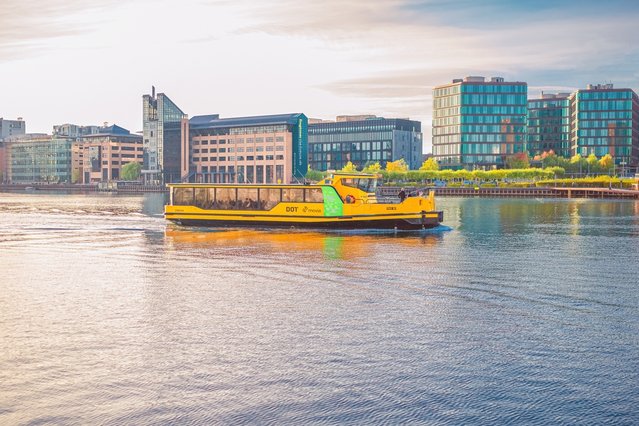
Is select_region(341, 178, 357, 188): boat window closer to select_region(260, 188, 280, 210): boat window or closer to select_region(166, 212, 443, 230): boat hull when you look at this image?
select_region(166, 212, 443, 230): boat hull

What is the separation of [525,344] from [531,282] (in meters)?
11.3

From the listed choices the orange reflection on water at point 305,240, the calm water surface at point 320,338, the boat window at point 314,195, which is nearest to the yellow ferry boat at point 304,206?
the boat window at point 314,195

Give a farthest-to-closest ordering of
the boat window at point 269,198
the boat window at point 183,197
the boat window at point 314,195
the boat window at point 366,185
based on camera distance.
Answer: the boat window at point 183,197 → the boat window at point 269,198 → the boat window at point 366,185 → the boat window at point 314,195

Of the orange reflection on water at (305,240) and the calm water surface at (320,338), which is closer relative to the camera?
the calm water surface at (320,338)

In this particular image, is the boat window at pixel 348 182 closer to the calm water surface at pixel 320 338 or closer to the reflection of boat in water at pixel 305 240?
the reflection of boat in water at pixel 305 240

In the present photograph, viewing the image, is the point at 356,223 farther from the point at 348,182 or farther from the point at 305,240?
the point at 305,240

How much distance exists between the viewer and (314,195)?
59.2 m

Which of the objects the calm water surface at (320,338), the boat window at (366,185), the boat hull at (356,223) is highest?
the boat window at (366,185)

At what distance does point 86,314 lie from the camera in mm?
24484

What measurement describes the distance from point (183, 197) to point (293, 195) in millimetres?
10387

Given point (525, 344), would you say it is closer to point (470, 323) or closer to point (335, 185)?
point (470, 323)

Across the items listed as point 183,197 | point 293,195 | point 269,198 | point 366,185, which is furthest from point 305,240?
point 183,197

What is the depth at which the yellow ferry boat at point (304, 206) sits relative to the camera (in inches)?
2285

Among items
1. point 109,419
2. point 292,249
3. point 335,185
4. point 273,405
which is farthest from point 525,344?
point 335,185
